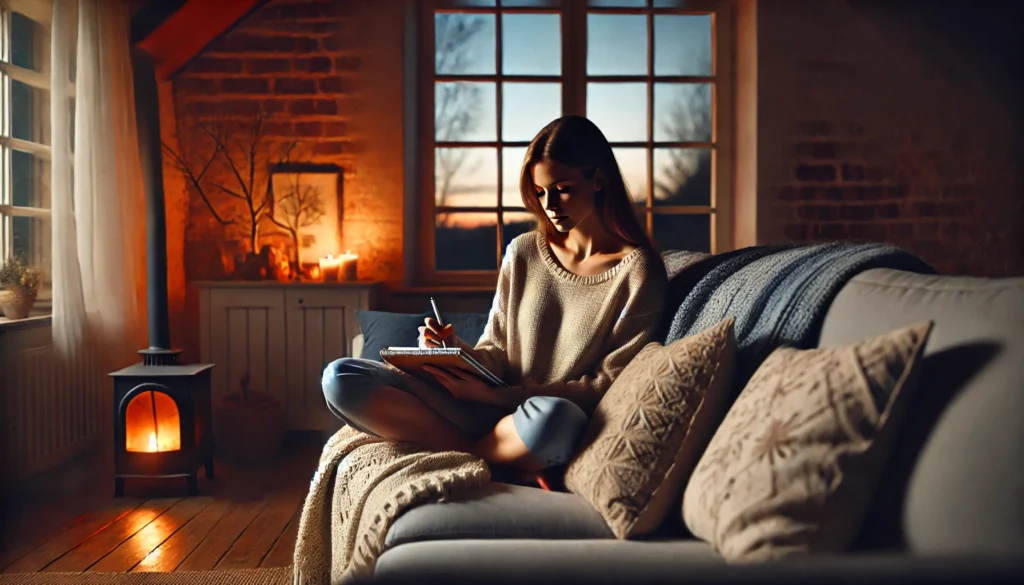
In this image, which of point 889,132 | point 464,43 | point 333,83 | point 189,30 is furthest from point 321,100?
point 889,132

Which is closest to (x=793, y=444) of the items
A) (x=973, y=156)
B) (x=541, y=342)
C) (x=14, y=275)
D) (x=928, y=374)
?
(x=928, y=374)

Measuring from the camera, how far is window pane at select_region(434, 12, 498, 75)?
4637mm

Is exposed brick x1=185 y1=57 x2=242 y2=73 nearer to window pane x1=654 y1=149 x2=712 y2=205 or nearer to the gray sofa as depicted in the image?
window pane x1=654 y1=149 x2=712 y2=205

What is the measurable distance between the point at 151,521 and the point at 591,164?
193cm

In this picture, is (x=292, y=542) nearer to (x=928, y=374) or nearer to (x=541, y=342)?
(x=541, y=342)

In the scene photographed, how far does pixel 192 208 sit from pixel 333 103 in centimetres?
86

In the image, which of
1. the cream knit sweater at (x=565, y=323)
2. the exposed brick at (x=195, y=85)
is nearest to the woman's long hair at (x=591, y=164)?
the cream knit sweater at (x=565, y=323)

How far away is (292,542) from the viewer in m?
2.83

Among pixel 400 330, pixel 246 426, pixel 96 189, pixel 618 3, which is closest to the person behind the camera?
pixel 400 330

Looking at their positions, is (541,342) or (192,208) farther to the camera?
(192,208)

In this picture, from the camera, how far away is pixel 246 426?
395cm

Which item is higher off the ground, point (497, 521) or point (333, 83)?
point (333, 83)

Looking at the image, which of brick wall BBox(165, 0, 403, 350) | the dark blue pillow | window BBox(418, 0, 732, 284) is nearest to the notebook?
the dark blue pillow

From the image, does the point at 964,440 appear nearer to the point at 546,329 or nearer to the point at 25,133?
the point at 546,329
